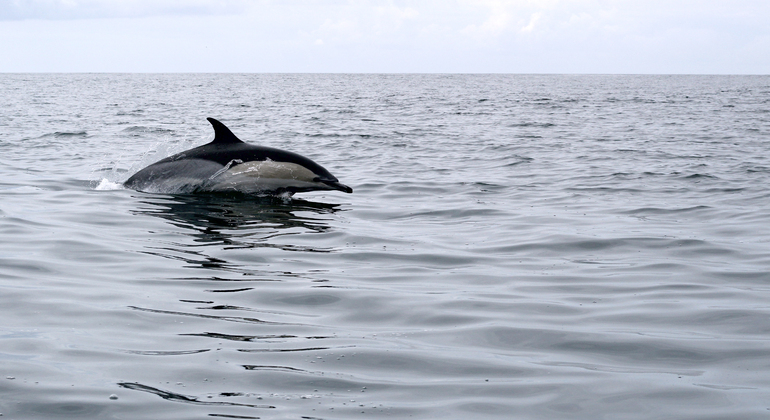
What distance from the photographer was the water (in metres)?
4.13

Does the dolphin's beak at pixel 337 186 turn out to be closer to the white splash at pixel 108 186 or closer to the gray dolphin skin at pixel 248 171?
the gray dolphin skin at pixel 248 171

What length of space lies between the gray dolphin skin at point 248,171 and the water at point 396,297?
0.27 m

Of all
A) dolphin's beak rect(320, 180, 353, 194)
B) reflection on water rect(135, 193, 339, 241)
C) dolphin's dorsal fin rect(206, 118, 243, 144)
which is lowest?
reflection on water rect(135, 193, 339, 241)

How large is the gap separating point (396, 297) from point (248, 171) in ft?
18.6

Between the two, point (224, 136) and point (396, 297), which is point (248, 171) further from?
point (396, 297)

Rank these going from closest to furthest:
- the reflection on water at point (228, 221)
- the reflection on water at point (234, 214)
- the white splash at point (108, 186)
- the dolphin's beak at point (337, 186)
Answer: the reflection on water at point (228, 221), the reflection on water at point (234, 214), the dolphin's beak at point (337, 186), the white splash at point (108, 186)

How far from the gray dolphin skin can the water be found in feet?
0.89

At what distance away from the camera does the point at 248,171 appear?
11414mm

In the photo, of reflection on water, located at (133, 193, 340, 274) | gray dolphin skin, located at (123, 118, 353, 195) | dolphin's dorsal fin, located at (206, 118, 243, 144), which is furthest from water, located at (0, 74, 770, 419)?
dolphin's dorsal fin, located at (206, 118, 243, 144)

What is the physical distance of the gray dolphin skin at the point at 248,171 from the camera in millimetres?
11375

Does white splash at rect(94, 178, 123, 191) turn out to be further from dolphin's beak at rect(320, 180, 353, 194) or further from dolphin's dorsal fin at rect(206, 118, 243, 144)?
dolphin's beak at rect(320, 180, 353, 194)

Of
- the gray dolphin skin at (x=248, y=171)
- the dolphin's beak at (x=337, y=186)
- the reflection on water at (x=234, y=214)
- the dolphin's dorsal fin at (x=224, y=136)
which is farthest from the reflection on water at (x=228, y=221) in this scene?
the dolphin's dorsal fin at (x=224, y=136)

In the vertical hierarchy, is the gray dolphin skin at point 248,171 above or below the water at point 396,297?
above

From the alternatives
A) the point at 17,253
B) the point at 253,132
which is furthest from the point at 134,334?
the point at 253,132
